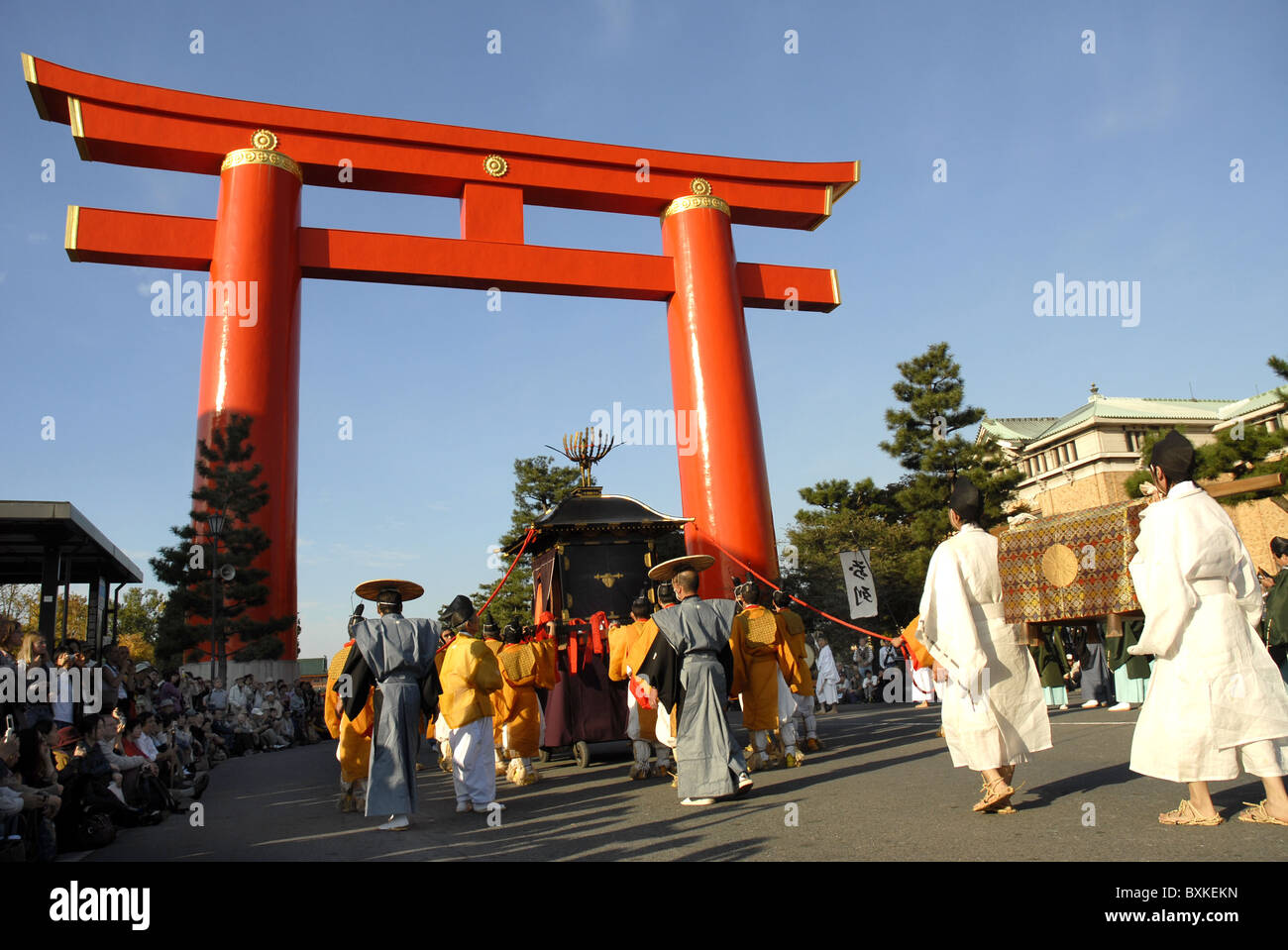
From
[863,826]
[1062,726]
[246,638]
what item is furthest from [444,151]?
[863,826]

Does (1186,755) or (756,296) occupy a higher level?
(756,296)

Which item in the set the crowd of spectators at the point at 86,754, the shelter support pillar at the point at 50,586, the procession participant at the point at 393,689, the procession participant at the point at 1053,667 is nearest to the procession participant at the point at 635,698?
the procession participant at the point at 393,689

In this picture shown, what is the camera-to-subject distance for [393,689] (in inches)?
220

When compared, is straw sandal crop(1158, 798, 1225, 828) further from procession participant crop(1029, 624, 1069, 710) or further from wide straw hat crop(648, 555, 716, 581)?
procession participant crop(1029, 624, 1069, 710)

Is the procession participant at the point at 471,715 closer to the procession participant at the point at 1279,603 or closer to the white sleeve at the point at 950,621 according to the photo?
the white sleeve at the point at 950,621

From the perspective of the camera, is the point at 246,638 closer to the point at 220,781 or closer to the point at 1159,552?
the point at 220,781

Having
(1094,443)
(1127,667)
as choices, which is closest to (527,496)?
(1127,667)

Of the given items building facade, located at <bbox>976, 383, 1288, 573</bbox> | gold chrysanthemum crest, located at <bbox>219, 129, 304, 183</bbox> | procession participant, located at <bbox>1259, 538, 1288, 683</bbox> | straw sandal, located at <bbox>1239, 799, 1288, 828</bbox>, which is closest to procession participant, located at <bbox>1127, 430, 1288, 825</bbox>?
straw sandal, located at <bbox>1239, 799, 1288, 828</bbox>

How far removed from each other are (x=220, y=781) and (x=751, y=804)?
20.3 feet

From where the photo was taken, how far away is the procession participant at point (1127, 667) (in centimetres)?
969

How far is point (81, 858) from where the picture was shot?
16.5ft

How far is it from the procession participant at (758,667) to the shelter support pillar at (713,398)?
857 cm

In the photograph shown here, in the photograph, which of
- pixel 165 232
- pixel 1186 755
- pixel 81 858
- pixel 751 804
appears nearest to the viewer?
pixel 1186 755

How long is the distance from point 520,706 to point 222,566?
316 inches
